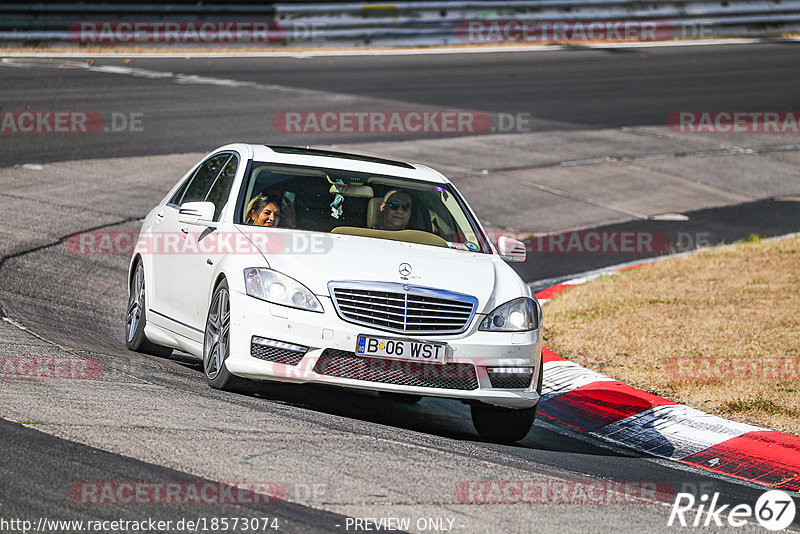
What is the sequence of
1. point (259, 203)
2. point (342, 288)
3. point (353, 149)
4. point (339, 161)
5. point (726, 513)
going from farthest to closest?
point (353, 149) → point (339, 161) → point (259, 203) → point (342, 288) → point (726, 513)

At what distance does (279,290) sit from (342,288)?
1.19 feet

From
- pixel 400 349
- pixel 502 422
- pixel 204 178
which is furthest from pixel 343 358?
pixel 204 178

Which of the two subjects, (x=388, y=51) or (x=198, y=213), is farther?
(x=388, y=51)

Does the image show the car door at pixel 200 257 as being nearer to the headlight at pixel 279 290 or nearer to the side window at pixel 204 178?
the side window at pixel 204 178

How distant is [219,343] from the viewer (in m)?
7.06

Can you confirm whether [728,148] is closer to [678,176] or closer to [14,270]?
[678,176]

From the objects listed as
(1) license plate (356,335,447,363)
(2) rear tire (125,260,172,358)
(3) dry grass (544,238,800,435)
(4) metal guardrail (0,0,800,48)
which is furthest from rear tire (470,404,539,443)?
(4) metal guardrail (0,0,800,48)

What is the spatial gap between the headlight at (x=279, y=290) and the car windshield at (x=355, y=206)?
2.81 ft

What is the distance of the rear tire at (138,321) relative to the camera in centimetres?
843

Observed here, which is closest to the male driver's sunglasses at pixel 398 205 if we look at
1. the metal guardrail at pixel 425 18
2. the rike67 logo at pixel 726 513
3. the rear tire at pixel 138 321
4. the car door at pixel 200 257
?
the car door at pixel 200 257

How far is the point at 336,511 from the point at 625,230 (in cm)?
1117

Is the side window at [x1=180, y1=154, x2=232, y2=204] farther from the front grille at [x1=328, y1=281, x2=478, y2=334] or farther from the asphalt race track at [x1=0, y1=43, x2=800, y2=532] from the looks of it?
the front grille at [x1=328, y1=281, x2=478, y2=334]

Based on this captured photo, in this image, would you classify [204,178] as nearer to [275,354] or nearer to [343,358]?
[275,354]

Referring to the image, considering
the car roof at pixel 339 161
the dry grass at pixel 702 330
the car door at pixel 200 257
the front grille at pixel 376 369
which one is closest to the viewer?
the front grille at pixel 376 369
